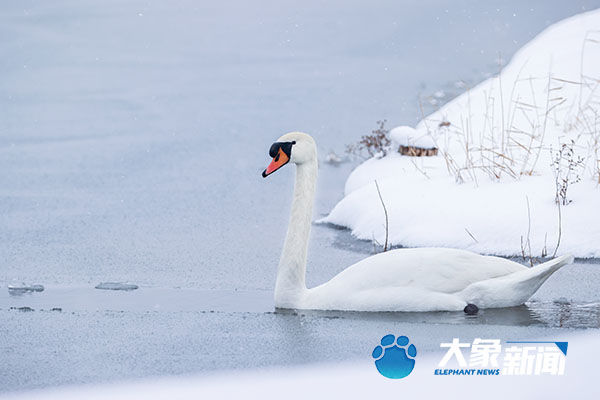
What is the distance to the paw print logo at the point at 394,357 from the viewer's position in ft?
13.5

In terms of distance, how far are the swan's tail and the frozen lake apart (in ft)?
A: 0.29

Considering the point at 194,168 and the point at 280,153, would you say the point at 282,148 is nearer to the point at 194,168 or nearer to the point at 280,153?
the point at 280,153

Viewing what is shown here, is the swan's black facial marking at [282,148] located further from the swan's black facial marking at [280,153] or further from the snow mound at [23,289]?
the snow mound at [23,289]

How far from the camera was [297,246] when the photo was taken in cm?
541

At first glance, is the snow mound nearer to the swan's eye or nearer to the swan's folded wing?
the swan's eye

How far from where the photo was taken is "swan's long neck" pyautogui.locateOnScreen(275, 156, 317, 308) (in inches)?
211

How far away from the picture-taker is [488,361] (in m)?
4.19

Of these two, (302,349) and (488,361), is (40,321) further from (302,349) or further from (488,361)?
(488,361)

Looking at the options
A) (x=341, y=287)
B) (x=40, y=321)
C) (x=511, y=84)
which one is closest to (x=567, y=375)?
(x=341, y=287)

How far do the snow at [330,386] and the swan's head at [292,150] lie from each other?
1511 millimetres

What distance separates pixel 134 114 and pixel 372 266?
8.76 m

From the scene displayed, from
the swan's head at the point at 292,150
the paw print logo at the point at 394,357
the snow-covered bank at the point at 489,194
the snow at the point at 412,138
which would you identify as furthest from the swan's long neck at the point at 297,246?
the snow at the point at 412,138

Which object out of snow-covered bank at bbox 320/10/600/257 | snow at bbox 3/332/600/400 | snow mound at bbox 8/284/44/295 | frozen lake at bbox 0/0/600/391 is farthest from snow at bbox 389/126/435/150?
snow at bbox 3/332/600/400

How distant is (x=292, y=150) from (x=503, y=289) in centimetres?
133
